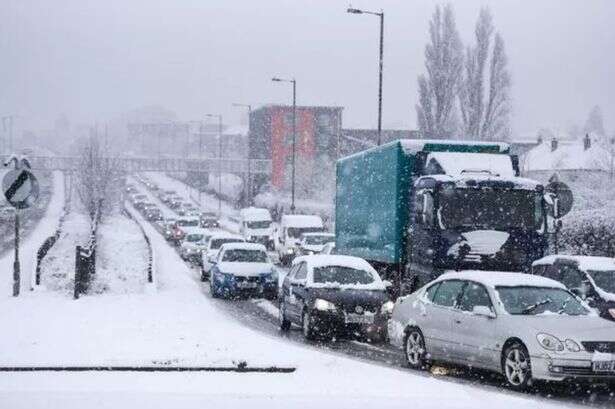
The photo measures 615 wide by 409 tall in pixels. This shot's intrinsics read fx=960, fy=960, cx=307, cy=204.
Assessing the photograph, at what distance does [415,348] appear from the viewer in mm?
14188

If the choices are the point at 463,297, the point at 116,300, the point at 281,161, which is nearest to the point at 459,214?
the point at 463,297

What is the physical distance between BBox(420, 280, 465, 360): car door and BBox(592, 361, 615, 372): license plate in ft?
7.33

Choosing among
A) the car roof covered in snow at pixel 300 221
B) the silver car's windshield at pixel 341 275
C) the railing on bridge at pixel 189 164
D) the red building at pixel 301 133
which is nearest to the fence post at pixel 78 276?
the silver car's windshield at pixel 341 275

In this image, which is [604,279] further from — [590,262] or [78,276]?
[78,276]

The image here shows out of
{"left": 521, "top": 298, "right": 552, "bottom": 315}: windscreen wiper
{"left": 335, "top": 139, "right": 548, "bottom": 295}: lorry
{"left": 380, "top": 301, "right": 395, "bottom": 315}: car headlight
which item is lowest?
{"left": 380, "top": 301, "right": 395, "bottom": 315}: car headlight

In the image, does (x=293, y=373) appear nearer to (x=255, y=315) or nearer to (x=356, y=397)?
(x=356, y=397)

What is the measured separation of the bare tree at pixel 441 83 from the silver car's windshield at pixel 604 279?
40930 millimetres

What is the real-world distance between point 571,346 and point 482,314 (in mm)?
1441

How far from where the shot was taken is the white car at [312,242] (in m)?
40.6

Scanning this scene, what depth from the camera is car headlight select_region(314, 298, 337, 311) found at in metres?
17.8

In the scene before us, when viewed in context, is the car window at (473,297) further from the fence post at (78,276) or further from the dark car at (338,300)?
the fence post at (78,276)

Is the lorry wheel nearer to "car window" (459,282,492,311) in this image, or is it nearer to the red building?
"car window" (459,282,492,311)

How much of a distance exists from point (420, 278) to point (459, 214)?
5.11ft

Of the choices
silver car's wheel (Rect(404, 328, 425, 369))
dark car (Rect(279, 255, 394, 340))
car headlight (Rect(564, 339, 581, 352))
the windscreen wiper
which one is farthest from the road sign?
car headlight (Rect(564, 339, 581, 352))
